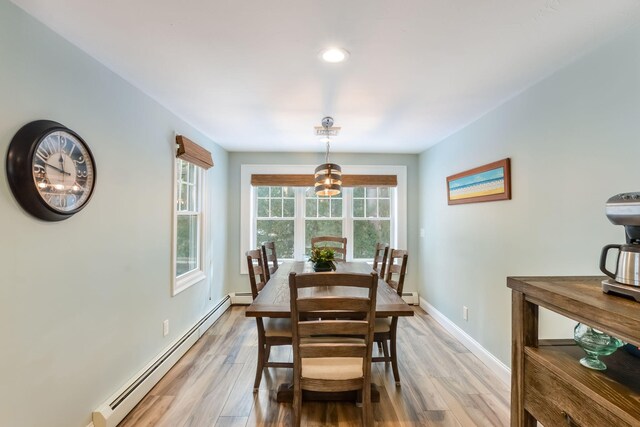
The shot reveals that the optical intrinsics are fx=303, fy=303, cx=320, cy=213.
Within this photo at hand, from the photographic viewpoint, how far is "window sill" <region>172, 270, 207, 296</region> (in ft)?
9.41

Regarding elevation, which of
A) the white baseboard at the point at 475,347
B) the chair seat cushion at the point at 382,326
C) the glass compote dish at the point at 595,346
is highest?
the glass compote dish at the point at 595,346

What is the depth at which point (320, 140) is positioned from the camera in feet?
12.3

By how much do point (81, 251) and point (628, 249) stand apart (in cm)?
253

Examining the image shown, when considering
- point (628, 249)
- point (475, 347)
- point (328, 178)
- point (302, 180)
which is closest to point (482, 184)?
point (328, 178)

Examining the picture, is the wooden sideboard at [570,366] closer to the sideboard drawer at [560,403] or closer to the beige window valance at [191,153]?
the sideboard drawer at [560,403]

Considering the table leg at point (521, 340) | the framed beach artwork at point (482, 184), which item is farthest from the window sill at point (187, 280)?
the framed beach artwork at point (482, 184)

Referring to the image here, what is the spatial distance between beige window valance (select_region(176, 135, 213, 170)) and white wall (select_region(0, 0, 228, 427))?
126 millimetres

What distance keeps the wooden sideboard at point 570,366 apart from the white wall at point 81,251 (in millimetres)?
2196

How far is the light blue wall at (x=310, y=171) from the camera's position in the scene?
14.8ft

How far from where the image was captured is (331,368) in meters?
1.79

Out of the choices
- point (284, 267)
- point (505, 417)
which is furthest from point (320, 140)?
point (505, 417)

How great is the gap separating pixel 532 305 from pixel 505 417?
1.33 meters

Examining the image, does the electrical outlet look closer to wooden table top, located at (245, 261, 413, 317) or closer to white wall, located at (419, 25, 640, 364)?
wooden table top, located at (245, 261, 413, 317)

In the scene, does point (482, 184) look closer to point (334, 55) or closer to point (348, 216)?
point (334, 55)
